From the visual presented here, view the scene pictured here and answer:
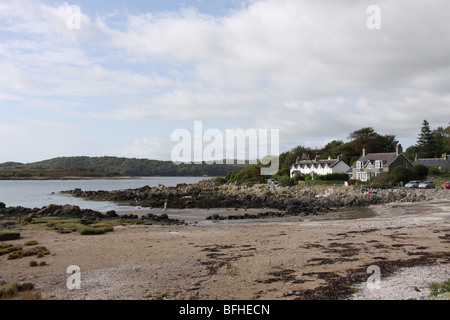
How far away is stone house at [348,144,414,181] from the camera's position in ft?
190

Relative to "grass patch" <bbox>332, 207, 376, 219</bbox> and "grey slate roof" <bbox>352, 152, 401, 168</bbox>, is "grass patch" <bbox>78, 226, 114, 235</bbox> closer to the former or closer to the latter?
"grass patch" <bbox>332, 207, 376, 219</bbox>

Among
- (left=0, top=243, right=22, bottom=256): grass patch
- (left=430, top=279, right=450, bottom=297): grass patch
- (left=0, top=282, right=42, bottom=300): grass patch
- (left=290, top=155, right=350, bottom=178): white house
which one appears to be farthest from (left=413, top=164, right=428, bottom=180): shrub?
(left=0, top=282, right=42, bottom=300): grass patch

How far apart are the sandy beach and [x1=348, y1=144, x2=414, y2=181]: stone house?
3986cm

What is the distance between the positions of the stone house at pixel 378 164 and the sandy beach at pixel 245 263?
3986cm

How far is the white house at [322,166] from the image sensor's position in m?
74.2

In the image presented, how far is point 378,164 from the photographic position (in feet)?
198

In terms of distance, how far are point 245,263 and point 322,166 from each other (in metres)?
69.4

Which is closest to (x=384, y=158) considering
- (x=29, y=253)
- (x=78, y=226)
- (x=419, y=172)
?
(x=419, y=172)
